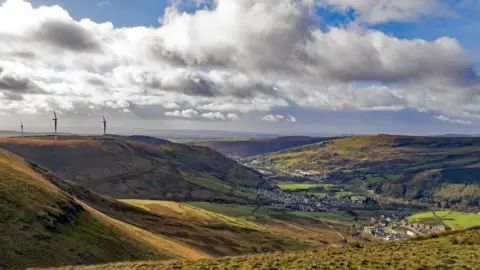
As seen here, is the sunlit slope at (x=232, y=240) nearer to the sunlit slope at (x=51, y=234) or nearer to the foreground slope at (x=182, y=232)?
the foreground slope at (x=182, y=232)

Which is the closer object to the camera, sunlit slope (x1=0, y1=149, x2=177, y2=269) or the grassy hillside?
the grassy hillside

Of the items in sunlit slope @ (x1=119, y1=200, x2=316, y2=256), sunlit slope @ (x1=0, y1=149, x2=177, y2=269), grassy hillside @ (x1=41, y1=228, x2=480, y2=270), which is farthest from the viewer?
sunlit slope @ (x1=119, y1=200, x2=316, y2=256)

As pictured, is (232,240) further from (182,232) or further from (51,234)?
(51,234)

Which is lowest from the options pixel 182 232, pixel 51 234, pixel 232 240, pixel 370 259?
pixel 232 240

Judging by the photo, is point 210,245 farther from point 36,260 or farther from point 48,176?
point 36,260

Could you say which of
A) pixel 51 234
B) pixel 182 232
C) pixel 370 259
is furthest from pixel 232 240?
pixel 370 259

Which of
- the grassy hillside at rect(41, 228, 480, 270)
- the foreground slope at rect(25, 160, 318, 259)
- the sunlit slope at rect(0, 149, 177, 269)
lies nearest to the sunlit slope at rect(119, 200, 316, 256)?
the foreground slope at rect(25, 160, 318, 259)

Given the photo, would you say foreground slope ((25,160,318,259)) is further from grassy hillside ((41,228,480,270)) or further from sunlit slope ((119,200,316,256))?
grassy hillside ((41,228,480,270))

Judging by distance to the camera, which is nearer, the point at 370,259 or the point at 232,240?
the point at 370,259

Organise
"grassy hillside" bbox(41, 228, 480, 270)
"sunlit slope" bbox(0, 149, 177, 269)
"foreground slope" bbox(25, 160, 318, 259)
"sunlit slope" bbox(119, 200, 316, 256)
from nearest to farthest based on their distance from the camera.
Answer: "grassy hillside" bbox(41, 228, 480, 270) → "sunlit slope" bbox(0, 149, 177, 269) → "foreground slope" bbox(25, 160, 318, 259) → "sunlit slope" bbox(119, 200, 316, 256)
